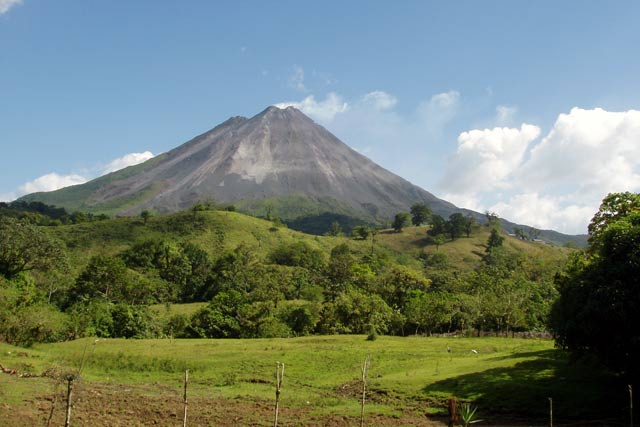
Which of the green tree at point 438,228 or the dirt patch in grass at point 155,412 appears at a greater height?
the green tree at point 438,228

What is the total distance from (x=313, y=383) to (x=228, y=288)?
160 feet

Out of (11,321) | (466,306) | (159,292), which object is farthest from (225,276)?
(11,321)

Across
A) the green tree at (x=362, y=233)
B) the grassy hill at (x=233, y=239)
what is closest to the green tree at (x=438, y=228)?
the grassy hill at (x=233, y=239)

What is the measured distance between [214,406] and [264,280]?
4835 centimetres

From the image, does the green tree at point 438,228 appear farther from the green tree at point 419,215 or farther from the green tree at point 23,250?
the green tree at point 23,250

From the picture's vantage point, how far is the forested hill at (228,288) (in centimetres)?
4294

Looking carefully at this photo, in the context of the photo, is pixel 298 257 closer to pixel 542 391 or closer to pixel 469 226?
pixel 469 226

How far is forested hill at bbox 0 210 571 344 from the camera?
42938 mm

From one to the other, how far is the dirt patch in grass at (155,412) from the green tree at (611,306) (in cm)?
690

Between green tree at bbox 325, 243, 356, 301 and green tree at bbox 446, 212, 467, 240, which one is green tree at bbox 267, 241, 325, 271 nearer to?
green tree at bbox 325, 243, 356, 301

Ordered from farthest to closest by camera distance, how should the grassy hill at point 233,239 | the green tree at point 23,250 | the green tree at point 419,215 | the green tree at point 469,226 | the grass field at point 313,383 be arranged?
the green tree at point 419,215
the green tree at point 469,226
the grassy hill at point 233,239
the green tree at point 23,250
the grass field at point 313,383

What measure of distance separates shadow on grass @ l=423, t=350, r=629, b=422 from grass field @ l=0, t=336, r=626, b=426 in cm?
4

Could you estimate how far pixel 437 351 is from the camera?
1341 inches

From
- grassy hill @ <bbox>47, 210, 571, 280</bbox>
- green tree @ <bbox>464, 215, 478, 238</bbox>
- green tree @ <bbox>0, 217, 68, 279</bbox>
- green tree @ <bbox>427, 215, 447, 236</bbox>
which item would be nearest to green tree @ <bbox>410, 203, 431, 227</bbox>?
green tree @ <bbox>427, 215, 447, 236</bbox>
